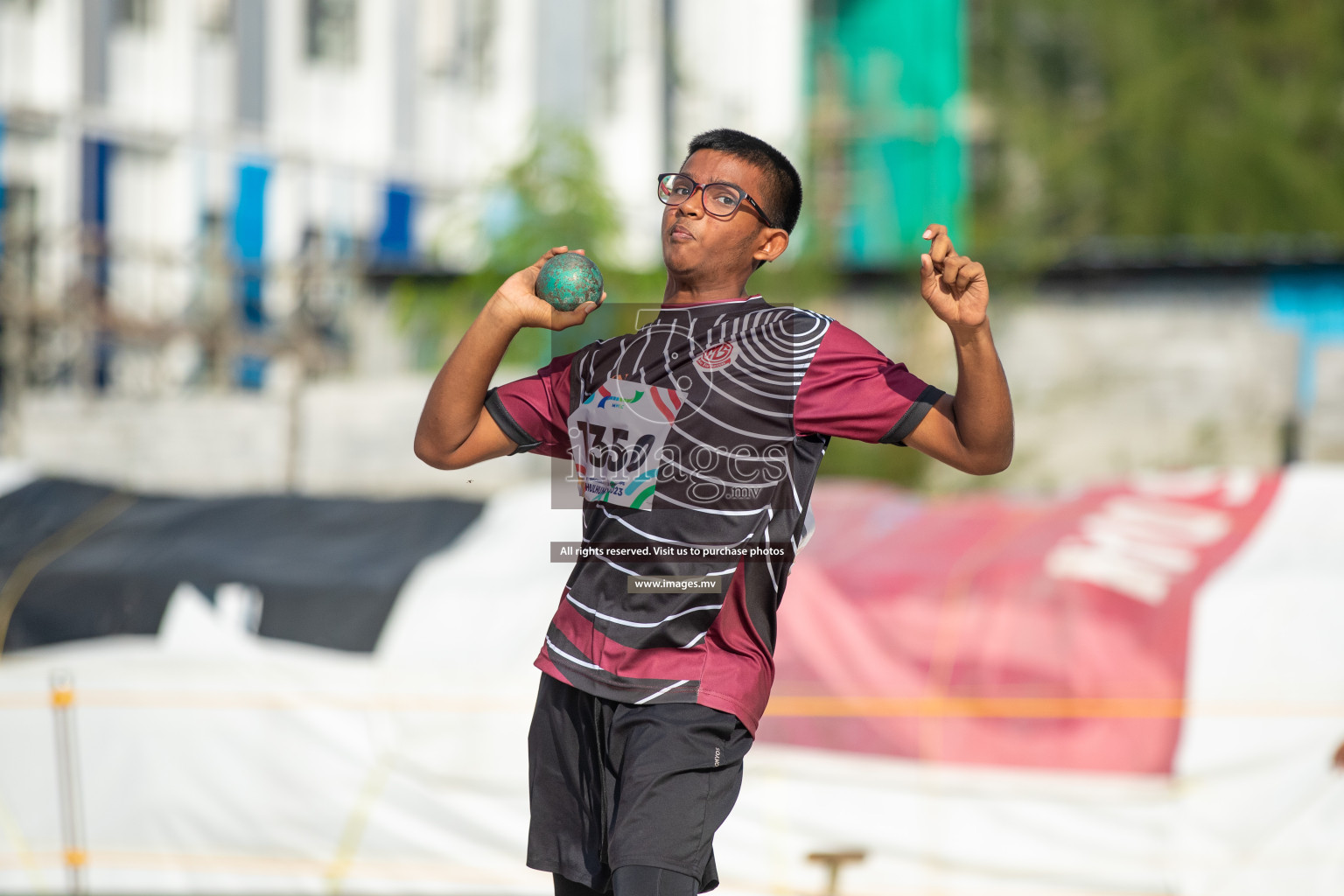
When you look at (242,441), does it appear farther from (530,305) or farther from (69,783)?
(530,305)

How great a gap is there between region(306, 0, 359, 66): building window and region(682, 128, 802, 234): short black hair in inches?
636

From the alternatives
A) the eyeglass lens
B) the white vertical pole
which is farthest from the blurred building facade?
the eyeglass lens

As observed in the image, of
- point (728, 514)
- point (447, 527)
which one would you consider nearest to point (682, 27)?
point (447, 527)

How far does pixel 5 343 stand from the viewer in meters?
13.6

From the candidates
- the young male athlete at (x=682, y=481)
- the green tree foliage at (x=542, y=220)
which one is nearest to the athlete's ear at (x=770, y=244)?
the young male athlete at (x=682, y=481)

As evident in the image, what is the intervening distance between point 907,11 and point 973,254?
1069cm

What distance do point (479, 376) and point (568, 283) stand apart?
0.24 meters

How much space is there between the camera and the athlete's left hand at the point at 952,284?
7.43 feet

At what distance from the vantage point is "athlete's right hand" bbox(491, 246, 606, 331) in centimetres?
238

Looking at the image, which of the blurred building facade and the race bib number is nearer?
the race bib number

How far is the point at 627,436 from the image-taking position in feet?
8.29

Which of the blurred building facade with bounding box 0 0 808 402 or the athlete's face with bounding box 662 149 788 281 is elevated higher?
the blurred building facade with bounding box 0 0 808 402

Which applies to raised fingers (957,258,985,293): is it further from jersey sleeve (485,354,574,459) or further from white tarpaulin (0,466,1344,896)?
white tarpaulin (0,466,1344,896)

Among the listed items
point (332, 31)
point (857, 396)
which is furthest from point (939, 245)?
point (332, 31)
